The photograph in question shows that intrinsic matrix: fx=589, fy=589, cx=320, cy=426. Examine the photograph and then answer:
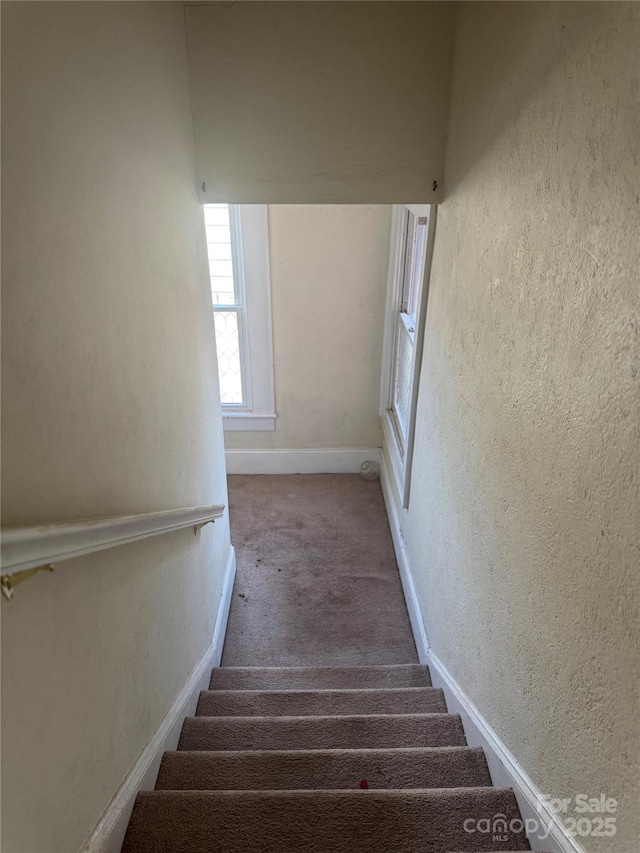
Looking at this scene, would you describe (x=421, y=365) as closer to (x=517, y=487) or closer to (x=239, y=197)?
(x=239, y=197)

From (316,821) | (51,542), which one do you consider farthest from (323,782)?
(51,542)

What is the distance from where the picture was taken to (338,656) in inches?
117

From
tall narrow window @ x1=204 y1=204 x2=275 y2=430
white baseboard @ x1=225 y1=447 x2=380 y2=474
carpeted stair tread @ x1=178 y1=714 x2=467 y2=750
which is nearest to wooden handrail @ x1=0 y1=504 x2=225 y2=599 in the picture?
carpeted stair tread @ x1=178 y1=714 x2=467 y2=750

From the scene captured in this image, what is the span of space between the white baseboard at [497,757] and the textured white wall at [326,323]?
1609mm

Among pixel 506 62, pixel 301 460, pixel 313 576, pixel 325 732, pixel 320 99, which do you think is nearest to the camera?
pixel 506 62

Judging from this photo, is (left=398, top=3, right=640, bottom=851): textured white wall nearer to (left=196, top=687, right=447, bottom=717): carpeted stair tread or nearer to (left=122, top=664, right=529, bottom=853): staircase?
(left=122, top=664, right=529, bottom=853): staircase

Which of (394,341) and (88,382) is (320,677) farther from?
(394,341)

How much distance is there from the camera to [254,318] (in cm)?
404

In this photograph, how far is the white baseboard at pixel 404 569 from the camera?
2818 mm

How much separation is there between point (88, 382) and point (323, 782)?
50.4 inches

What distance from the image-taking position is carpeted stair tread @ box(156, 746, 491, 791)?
1.65 metres

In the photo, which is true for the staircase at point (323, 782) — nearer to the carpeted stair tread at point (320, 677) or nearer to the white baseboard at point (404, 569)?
the carpeted stair tread at point (320, 677)

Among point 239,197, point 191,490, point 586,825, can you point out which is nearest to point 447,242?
Result: point 239,197

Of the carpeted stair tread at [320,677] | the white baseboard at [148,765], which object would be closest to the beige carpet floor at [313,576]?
the carpeted stair tread at [320,677]
